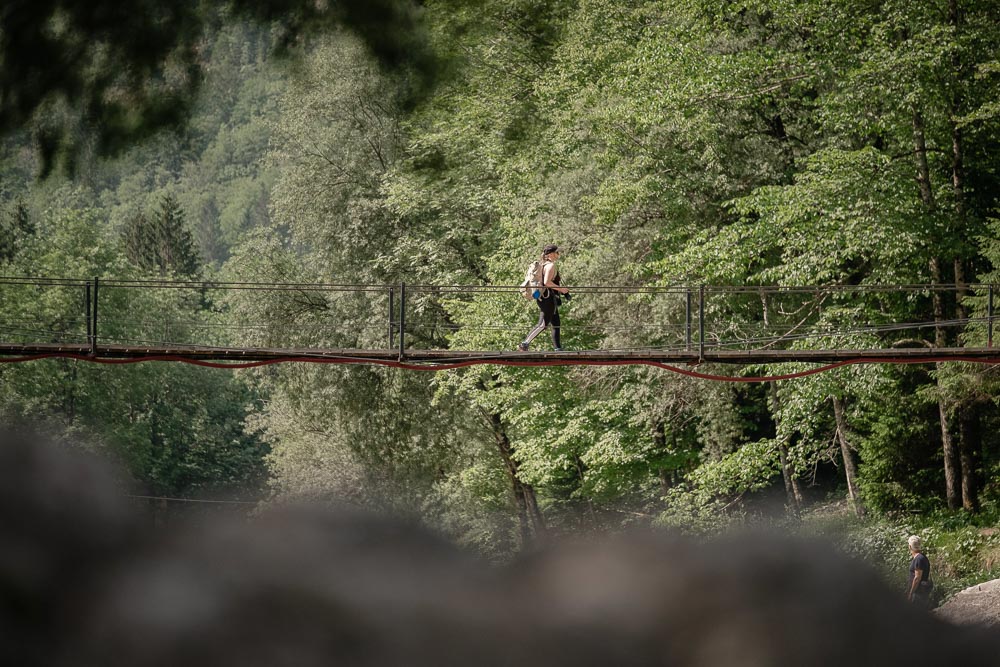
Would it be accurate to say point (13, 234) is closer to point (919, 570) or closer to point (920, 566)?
point (920, 566)

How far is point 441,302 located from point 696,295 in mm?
6338

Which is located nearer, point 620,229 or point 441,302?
point 620,229

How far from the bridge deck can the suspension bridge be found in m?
0.02

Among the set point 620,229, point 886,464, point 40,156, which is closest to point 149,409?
point 620,229

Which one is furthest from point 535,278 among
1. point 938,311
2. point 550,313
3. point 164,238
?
point 164,238

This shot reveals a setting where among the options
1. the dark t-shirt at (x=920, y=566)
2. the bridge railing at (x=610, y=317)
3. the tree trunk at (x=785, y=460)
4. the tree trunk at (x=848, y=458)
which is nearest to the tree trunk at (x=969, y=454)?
the bridge railing at (x=610, y=317)

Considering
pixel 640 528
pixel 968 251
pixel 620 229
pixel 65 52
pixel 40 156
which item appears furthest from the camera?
pixel 620 229

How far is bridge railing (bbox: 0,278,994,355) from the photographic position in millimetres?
12241

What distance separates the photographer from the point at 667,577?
276cm

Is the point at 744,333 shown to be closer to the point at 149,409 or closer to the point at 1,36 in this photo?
the point at 1,36

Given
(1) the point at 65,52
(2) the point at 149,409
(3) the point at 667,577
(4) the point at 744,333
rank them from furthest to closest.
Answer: (2) the point at 149,409, (4) the point at 744,333, (1) the point at 65,52, (3) the point at 667,577

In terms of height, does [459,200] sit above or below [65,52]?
above

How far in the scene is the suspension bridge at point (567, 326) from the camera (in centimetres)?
1031

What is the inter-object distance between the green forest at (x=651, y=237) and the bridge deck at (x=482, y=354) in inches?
37.1
